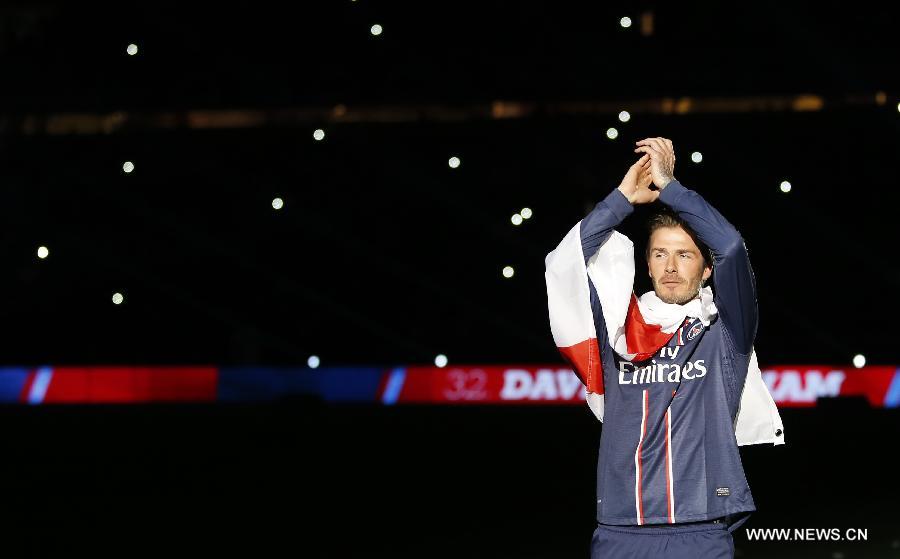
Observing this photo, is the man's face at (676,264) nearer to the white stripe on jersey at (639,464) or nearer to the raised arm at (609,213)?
the raised arm at (609,213)

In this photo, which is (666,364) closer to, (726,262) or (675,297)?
(675,297)

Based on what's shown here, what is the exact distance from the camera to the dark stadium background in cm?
941

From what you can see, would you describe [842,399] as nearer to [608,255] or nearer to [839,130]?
[839,130]

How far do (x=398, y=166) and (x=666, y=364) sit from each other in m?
7.80

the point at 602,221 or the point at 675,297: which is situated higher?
the point at 602,221

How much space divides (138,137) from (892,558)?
7522 mm

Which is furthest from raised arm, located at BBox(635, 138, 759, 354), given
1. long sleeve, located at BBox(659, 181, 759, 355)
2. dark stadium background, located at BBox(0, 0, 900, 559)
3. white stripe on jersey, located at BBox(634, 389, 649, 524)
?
dark stadium background, located at BBox(0, 0, 900, 559)

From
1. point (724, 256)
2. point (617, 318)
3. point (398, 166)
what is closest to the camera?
point (724, 256)

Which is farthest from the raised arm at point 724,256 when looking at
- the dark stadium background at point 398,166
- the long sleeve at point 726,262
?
the dark stadium background at point 398,166

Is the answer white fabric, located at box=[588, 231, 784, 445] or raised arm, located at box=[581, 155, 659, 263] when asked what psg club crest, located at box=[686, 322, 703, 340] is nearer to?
white fabric, located at box=[588, 231, 784, 445]

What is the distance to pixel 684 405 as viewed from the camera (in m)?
2.37

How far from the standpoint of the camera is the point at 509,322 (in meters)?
9.43

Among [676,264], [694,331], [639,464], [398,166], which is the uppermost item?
[398,166]

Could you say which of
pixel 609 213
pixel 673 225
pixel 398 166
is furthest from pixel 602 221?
pixel 398 166
